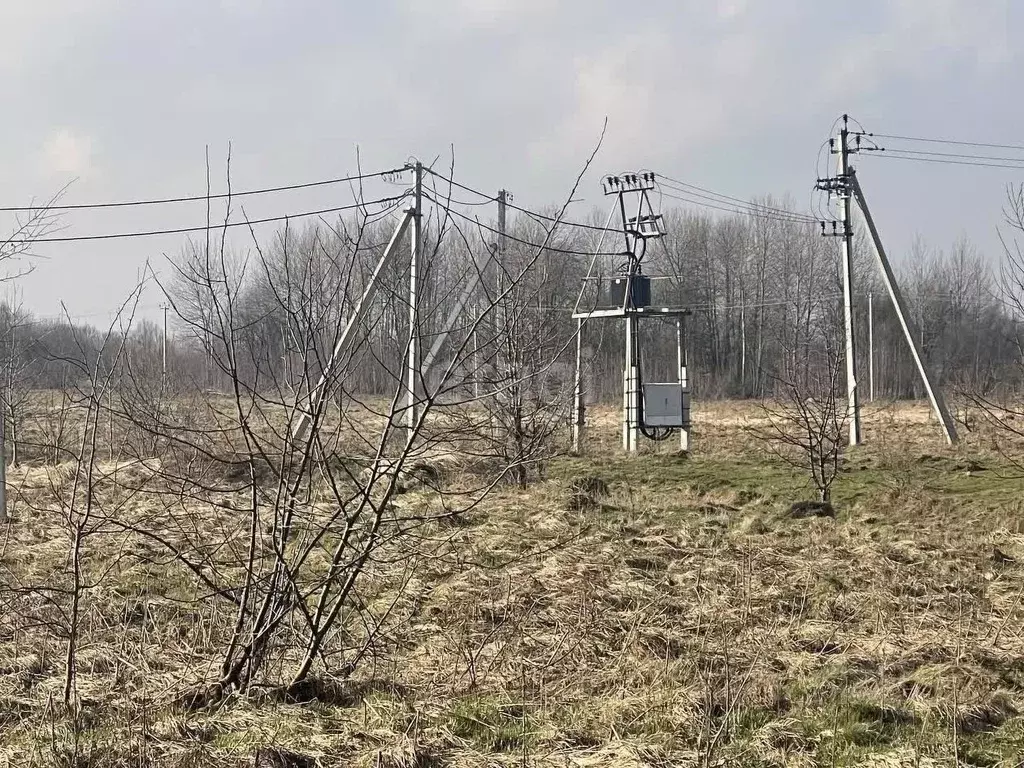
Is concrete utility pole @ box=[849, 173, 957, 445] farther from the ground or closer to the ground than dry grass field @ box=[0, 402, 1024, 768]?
farther from the ground

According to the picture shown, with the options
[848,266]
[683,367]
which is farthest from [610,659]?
[848,266]

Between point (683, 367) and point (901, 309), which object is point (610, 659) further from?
point (901, 309)

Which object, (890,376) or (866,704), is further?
(890,376)

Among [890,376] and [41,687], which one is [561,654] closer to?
[41,687]

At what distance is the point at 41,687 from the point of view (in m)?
4.05

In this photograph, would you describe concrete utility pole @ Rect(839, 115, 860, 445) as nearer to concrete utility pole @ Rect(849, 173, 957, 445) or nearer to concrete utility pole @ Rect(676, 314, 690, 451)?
concrete utility pole @ Rect(849, 173, 957, 445)

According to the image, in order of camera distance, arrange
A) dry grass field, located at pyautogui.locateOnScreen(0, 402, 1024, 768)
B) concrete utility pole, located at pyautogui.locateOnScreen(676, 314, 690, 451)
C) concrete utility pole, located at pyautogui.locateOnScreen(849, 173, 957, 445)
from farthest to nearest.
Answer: concrete utility pole, located at pyautogui.locateOnScreen(849, 173, 957, 445)
concrete utility pole, located at pyautogui.locateOnScreen(676, 314, 690, 451)
dry grass field, located at pyautogui.locateOnScreen(0, 402, 1024, 768)

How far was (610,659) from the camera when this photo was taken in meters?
4.56

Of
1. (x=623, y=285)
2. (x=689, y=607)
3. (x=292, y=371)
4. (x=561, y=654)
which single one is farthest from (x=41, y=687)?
(x=623, y=285)

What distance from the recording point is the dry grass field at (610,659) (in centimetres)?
342

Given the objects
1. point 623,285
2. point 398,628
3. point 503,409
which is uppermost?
point 623,285

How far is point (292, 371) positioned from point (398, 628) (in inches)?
70.4

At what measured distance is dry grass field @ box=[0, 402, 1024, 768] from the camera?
342cm

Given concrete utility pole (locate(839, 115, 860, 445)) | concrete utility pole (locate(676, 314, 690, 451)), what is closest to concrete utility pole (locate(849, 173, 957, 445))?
concrete utility pole (locate(839, 115, 860, 445))
